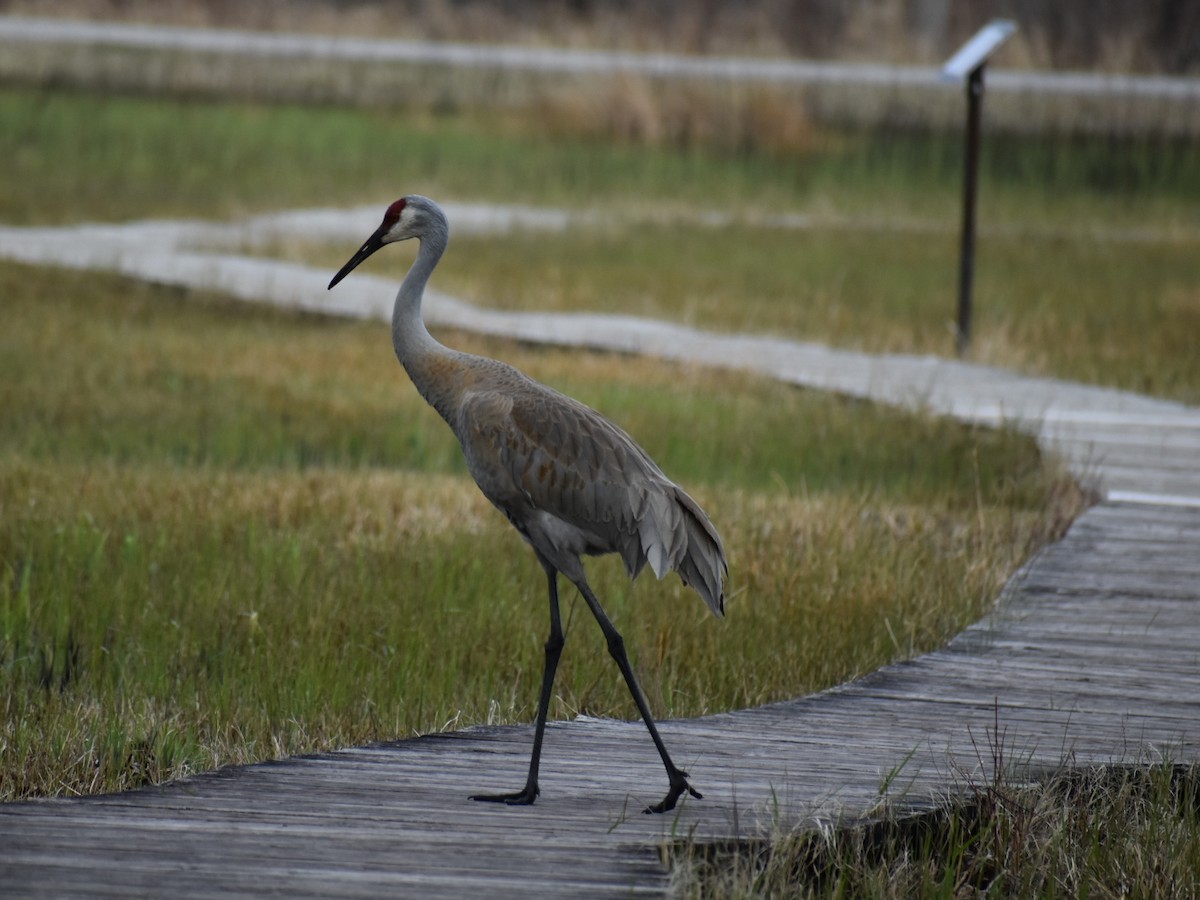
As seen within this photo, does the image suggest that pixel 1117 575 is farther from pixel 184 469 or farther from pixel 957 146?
pixel 957 146

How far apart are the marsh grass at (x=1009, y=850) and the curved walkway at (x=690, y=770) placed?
6cm

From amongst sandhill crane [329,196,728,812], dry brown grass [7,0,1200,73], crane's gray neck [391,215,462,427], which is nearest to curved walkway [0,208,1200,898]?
sandhill crane [329,196,728,812]

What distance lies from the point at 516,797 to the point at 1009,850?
0.96 meters

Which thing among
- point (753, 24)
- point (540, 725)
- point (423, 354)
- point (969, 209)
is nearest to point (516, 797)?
point (540, 725)

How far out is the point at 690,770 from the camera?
3957mm

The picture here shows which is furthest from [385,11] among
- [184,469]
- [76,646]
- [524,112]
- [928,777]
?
[928,777]

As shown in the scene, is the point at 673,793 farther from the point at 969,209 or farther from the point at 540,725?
the point at 969,209

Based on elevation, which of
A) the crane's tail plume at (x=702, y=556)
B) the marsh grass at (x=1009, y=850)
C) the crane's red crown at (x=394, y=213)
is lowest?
the marsh grass at (x=1009, y=850)

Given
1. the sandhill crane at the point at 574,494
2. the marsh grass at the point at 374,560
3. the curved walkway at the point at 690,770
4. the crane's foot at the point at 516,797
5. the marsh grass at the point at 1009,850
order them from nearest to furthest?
the curved walkway at the point at 690,770
the marsh grass at the point at 1009,850
the crane's foot at the point at 516,797
the sandhill crane at the point at 574,494
the marsh grass at the point at 374,560

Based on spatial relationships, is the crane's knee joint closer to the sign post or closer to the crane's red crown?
the crane's red crown

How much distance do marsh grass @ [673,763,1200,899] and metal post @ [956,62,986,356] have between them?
23.1 feet

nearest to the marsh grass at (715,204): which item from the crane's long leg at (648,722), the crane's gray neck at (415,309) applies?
the crane's gray neck at (415,309)

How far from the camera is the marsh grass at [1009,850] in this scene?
353 centimetres

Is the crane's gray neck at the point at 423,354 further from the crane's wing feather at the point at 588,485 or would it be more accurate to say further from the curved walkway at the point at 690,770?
the curved walkway at the point at 690,770
